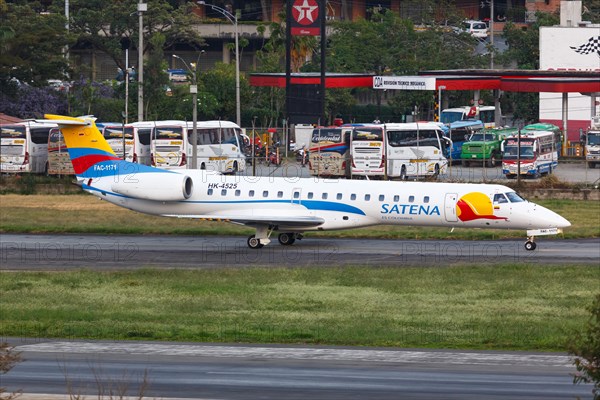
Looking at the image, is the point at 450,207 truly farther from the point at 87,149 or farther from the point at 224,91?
the point at 224,91

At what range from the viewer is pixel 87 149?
42.1 meters

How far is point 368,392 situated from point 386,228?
24524mm

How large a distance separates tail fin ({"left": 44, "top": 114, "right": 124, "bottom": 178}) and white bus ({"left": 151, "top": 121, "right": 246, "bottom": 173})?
17.0 meters

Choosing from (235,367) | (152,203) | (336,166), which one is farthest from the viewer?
(336,166)

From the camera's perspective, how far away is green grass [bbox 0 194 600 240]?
143ft

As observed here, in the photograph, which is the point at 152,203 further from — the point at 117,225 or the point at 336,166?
the point at 336,166

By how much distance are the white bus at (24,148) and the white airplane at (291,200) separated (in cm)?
1671

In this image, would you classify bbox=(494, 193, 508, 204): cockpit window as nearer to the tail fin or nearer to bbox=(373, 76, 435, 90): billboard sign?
the tail fin

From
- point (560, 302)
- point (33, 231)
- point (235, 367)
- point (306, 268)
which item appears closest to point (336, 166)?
point (33, 231)

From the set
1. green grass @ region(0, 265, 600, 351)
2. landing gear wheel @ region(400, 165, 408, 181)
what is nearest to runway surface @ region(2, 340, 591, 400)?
green grass @ region(0, 265, 600, 351)

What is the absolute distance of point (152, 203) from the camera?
41.1 metres

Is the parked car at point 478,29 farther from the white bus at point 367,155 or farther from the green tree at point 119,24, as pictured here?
the white bus at point 367,155

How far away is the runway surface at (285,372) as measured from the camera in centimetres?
2094

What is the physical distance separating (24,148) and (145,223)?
14680 mm
